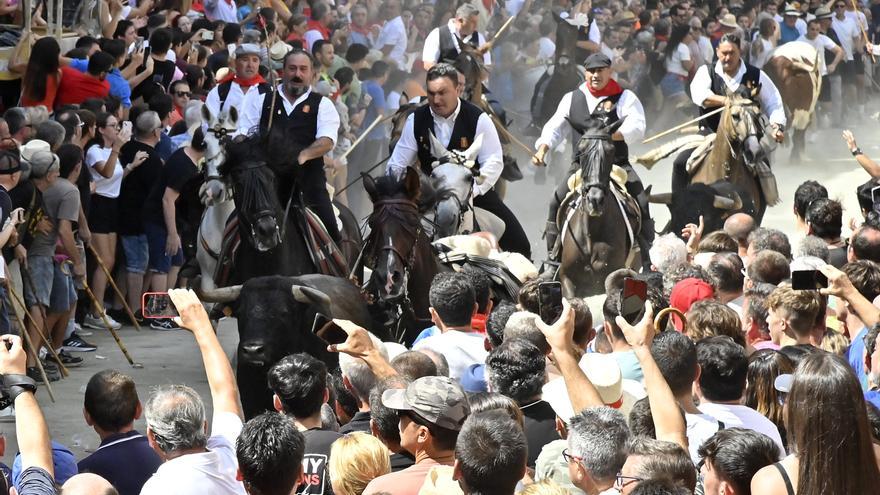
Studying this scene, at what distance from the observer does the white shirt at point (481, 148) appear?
1130 cm

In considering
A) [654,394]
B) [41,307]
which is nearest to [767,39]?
[41,307]

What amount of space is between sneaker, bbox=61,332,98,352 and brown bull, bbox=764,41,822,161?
53.9ft

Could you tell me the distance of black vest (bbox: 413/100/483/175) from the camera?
11414 mm

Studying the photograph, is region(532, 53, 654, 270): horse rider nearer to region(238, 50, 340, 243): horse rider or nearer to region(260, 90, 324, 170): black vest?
region(238, 50, 340, 243): horse rider

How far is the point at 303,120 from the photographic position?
1069cm

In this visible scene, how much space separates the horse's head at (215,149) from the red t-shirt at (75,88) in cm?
280

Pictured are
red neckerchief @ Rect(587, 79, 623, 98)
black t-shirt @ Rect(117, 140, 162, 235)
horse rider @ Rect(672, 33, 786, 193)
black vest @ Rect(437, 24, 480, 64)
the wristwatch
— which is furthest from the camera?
black vest @ Rect(437, 24, 480, 64)

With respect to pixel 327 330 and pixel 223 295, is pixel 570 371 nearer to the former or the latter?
pixel 327 330

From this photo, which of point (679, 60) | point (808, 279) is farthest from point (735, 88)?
point (679, 60)

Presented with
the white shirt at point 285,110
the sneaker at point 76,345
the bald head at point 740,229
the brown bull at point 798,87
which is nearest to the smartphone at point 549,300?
the white shirt at point 285,110

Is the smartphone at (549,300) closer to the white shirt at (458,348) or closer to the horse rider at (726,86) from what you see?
the white shirt at (458,348)

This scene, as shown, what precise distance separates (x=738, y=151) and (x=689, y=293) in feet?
23.0

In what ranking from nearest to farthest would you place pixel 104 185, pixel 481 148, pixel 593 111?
pixel 481 148 < pixel 593 111 < pixel 104 185

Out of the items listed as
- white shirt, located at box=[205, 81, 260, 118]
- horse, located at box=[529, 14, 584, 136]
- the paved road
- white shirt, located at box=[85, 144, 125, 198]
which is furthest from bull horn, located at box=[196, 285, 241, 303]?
horse, located at box=[529, 14, 584, 136]
